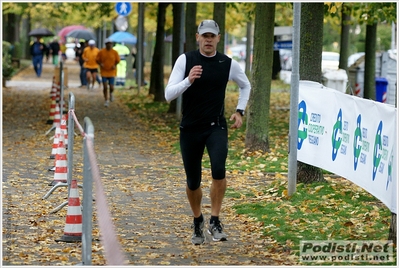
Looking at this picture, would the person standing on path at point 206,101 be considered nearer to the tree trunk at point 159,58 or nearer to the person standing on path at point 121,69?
the tree trunk at point 159,58

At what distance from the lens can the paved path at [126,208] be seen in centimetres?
797

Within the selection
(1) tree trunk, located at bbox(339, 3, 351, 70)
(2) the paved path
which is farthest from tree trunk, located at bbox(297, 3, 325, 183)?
(1) tree trunk, located at bbox(339, 3, 351, 70)

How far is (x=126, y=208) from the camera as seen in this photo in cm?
1056

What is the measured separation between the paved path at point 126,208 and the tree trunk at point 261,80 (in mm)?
1352

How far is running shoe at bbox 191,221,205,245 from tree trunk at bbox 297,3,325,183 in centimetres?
348

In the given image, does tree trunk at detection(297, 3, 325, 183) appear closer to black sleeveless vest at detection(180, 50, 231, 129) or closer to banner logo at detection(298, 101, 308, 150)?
banner logo at detection(298, 101, 308, 150)

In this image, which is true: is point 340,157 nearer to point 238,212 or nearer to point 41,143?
point 238,212

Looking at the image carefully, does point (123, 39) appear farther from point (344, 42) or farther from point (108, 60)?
point (108, 60)

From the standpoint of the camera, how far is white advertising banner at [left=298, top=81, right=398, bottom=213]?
806cm

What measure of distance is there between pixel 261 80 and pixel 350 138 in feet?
18.1

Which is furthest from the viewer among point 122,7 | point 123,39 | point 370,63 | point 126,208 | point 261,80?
point 123,39

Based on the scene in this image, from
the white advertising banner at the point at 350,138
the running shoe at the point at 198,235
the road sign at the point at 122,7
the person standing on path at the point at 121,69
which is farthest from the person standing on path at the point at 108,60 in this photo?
the running shoe at the point at 198,235

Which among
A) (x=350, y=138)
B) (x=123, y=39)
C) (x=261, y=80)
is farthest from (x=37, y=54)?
(x=350, y=138)

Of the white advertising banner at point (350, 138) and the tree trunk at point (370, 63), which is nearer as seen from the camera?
the white advertising banner at point (350, 138)
